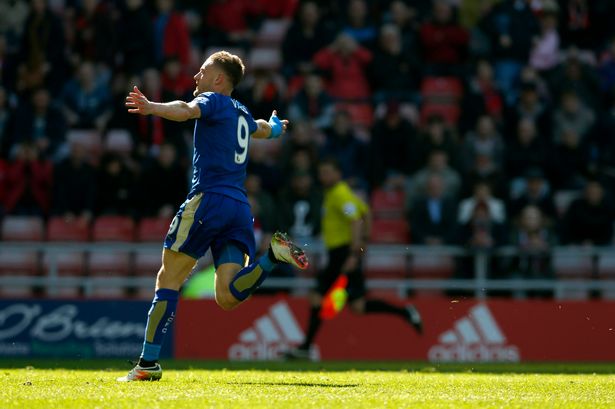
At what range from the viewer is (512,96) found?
2022cm

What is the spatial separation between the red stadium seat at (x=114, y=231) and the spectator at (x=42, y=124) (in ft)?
5.15

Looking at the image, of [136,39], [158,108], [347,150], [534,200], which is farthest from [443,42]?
[158,108]

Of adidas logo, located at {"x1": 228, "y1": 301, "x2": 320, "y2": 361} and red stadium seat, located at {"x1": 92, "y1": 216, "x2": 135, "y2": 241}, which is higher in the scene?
red stadium seat, located at {"x1": 92, "y1": 216, "x2": 135, "y2": 241}

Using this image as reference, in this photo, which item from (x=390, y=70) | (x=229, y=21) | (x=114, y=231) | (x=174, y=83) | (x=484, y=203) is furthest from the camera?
(x=229, y=21)

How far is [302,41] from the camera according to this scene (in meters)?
20.4

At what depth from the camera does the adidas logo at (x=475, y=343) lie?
17.0 meters

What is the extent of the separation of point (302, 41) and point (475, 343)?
5969mm

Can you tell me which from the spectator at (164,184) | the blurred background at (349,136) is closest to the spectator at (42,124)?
the blurred background at (349,136)

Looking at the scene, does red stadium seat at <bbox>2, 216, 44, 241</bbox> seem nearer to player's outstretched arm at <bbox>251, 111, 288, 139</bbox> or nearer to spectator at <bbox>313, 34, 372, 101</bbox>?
spectator at <bbox>313, 34, 372, 101</bbox>

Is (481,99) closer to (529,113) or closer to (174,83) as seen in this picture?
(529,113)

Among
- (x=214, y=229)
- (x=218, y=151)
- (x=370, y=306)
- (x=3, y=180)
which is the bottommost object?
(x=370, y=306)

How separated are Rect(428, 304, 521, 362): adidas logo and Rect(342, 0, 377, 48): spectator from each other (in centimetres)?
532

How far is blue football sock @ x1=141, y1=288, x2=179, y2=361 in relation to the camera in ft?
32.4

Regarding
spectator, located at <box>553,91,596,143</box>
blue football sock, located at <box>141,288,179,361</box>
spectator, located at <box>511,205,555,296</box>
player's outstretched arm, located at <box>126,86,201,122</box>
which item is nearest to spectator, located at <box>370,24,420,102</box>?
spectator, located at <box>553,91,596,143</box>
